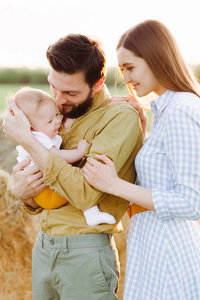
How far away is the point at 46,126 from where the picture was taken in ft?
6.06

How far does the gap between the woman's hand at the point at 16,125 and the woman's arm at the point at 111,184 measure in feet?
1.23

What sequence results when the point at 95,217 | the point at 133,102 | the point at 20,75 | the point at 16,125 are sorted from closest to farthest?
1. the point at 95,217
2. the point at 16,125
3. the point at 133,102
4. the point at 20,75

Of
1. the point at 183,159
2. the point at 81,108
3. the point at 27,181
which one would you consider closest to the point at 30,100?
the point at 81,108

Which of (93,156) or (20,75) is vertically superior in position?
(93,156)

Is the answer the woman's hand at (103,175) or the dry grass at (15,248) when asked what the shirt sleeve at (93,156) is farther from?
the dry grass at (15,248)

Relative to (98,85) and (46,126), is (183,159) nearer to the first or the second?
(98,85)

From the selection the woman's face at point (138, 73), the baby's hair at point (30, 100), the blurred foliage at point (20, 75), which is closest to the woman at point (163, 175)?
the woman's face at point (138, 73)

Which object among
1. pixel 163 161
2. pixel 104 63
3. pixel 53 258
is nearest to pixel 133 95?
pixel 104 63

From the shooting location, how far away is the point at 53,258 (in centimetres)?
176

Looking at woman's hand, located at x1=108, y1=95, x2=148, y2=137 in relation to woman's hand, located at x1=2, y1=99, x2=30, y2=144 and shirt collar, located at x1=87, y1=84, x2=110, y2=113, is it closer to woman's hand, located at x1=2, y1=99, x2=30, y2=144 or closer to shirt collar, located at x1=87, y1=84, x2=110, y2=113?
shirt collar, located at x1=87, y1=84, x2=110, y2=113

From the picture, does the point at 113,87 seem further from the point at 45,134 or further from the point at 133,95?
the point at 45,134

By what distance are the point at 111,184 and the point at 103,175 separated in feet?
0.16

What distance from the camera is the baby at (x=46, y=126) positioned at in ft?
5.85

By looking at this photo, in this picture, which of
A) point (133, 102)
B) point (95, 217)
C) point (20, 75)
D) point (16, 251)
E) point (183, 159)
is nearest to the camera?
point (183, 159)
